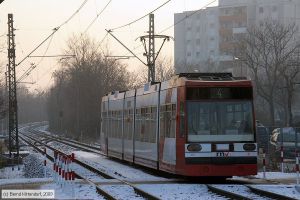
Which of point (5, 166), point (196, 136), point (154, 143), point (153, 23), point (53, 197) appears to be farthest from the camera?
point (153, 23)

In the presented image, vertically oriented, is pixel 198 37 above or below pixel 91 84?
above

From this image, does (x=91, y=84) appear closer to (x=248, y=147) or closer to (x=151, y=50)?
(x=151, y=50)

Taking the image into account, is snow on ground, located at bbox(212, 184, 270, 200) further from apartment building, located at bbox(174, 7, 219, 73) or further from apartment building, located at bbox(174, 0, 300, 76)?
apartment building, located at bbox(174, 7, 219, 73)

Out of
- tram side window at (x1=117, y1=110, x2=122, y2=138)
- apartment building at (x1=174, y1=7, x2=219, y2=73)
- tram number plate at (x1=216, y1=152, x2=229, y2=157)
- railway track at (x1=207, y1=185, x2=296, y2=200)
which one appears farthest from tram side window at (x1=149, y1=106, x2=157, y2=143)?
apartment building at (x1=174, y1=7, x2=219, y2=73)

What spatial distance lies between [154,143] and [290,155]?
14.5m

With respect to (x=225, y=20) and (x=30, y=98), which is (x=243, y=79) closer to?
(x=225, y=20)

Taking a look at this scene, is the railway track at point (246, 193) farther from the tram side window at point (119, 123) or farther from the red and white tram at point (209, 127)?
the tram side window at point (119, 123)

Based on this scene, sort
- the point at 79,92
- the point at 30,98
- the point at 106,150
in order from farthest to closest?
the point at 30,98, the point at 79,92, the point at 106,150

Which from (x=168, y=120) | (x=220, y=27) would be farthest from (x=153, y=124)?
(x=220, y=27)

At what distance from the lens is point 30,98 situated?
176 meters

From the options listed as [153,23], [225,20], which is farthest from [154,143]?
[225,20]

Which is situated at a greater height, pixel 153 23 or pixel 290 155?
pixel 153 23

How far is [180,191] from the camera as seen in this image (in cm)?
1609

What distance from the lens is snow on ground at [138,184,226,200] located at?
15.0m
